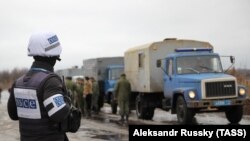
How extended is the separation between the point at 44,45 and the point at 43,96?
0.42 m

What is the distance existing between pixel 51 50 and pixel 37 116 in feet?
1.82

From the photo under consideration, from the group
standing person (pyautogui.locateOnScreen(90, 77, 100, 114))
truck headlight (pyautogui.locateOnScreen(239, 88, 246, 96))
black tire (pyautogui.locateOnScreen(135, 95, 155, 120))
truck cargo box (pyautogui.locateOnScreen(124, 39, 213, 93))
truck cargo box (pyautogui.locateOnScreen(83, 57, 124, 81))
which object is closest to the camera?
truck headlight (pyautogui.locateOnScreen(239, 88, 246, 96))

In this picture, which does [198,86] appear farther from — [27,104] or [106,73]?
[27,104]

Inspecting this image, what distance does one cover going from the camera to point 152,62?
1767 centimetres

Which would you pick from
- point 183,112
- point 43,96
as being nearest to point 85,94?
point 183,112

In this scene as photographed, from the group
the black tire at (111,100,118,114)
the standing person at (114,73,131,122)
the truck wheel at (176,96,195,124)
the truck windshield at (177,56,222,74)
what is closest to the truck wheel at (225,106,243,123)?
→ the truck windshield at (177,56,222,74)

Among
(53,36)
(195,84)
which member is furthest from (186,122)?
(53,36)

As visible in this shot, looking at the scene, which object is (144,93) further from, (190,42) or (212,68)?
(212,68)

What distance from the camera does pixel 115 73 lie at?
24.2 metres

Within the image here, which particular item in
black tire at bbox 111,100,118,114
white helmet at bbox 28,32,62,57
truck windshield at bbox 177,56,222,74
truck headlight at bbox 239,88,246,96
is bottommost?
black tire at bbox 111,100,118,114

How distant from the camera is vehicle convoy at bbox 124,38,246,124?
1448 cm

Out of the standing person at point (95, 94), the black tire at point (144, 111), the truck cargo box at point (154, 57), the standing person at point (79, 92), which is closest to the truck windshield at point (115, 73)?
the standing person at point (95, 94)

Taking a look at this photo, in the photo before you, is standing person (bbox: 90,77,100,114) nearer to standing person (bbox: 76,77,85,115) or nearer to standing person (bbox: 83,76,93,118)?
standing person (bbox: 83,76,93,118)

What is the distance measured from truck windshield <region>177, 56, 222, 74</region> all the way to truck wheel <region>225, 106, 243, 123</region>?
131 cm
